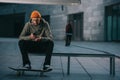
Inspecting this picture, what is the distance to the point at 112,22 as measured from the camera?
111 feet

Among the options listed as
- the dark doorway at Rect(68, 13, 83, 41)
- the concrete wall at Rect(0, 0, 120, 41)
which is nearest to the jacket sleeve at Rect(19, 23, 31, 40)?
the concrete wall at Rect(0, 0, 120, 41)

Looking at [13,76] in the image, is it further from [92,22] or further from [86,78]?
[92,22]

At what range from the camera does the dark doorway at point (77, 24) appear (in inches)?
1570

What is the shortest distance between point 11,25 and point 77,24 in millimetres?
23334

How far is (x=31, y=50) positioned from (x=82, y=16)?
32.3m

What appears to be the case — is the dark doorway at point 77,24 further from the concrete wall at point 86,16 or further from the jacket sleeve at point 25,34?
the jacket sleeve at point 25,34

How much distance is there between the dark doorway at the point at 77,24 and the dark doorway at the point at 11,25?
18232mm

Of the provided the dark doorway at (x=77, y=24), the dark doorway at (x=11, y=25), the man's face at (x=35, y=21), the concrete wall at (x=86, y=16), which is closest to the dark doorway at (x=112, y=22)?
the concrete wall at (x=86, y=16)

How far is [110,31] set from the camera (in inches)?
1339

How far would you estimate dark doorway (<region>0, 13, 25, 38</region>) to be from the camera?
59.2 metres

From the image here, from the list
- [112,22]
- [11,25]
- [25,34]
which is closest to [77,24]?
[112,22]

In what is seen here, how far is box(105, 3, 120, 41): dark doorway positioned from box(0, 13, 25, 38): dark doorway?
86.2 ft

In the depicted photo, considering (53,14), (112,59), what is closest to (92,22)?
(53,14)

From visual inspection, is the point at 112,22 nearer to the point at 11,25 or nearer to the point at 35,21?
the point at 35,21
